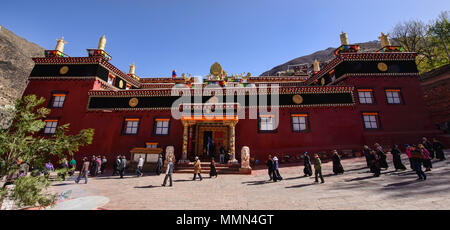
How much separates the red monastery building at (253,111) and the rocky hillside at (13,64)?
24191mm

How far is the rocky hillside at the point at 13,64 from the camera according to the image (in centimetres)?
3376

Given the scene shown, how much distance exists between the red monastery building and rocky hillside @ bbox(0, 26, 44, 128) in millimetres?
24191

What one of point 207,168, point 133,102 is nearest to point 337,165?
point 207,168

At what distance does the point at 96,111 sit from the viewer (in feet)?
55.4

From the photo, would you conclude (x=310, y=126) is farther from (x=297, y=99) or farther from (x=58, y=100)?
(x=58, y=100)

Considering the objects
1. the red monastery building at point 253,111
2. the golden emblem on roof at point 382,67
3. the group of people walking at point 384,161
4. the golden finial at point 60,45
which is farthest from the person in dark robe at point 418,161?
the golden finial at point 60,45

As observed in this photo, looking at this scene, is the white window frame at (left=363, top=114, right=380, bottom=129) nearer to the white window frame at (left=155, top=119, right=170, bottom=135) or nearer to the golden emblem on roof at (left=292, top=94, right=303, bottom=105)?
the golden emblem on roof at (left=292, top=94, right=303, bottom=105)

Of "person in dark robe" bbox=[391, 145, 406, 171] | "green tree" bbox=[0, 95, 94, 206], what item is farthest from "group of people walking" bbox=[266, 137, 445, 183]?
"green tree" bbox=[0, 95, 94, 206]

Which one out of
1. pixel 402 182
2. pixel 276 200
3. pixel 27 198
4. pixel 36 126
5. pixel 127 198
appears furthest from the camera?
pixel 402 182

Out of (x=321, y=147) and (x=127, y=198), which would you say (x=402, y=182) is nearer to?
(x=321, y=147)

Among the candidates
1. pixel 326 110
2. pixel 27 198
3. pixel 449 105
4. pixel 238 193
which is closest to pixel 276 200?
pixel 238 193

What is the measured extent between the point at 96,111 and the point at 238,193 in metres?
16.0

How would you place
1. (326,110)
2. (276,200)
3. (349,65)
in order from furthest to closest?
1. (349,65)
2. (326,110)
3. (276,200)

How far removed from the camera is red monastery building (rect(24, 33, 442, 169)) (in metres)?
15.6
